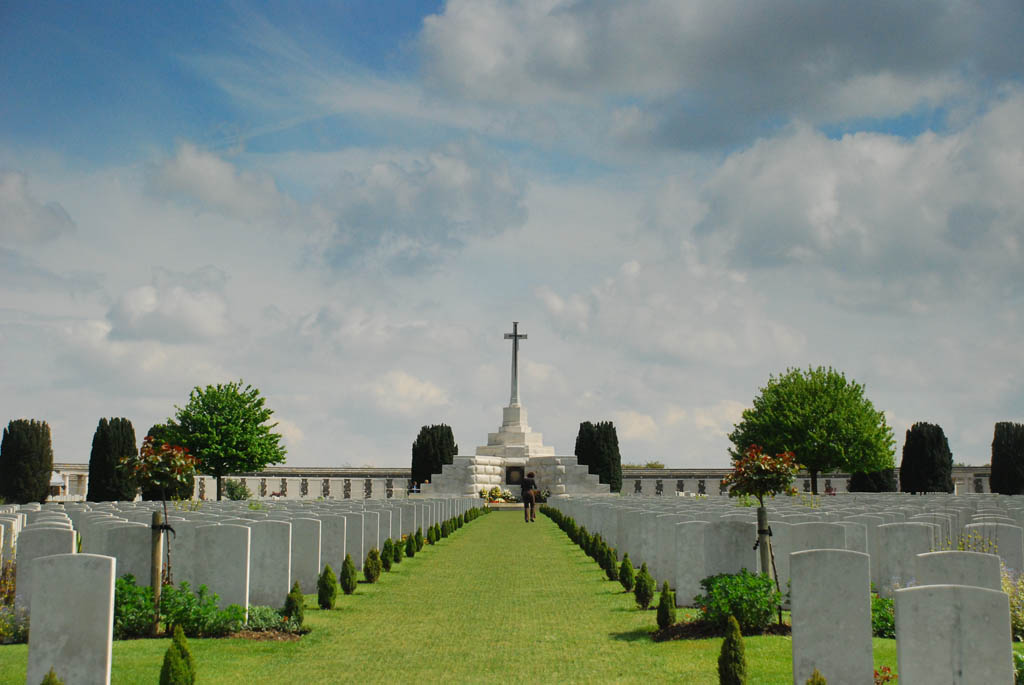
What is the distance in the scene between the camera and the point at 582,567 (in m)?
18.9

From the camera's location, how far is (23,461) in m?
39.1

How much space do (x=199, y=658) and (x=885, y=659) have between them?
697cm

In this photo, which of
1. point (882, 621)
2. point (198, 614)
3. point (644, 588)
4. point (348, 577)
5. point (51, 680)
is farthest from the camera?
point (348, 577)

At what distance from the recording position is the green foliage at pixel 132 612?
10.7 metres

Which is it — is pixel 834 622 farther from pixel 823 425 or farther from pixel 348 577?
pixel 823 425

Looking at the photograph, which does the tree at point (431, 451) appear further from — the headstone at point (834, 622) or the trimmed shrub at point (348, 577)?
the headstone at point (834, 622)

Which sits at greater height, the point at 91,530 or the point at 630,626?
the point at 91,530

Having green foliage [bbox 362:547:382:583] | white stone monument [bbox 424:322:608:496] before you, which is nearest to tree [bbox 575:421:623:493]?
white stone monument [bbox 424:322:608:496]

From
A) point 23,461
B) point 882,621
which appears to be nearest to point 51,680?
point 882,621

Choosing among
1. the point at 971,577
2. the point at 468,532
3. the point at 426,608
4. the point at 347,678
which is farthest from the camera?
the point at 468,532

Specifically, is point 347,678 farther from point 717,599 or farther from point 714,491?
point 714,491

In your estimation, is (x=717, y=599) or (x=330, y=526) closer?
(x=717, y=599)

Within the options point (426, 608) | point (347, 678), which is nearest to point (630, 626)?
point (426, 608)

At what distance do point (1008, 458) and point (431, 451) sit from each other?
121ft
